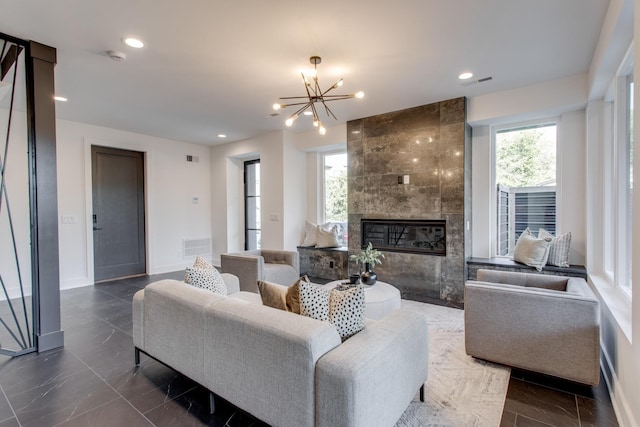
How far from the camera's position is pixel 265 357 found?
1586mm

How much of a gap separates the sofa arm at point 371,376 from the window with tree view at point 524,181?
3.14 m

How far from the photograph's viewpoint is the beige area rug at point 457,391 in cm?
189

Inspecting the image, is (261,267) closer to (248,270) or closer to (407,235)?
(248,270)

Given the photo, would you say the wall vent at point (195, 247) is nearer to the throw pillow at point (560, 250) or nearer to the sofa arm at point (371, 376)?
the sofa arm at point (371, 376)

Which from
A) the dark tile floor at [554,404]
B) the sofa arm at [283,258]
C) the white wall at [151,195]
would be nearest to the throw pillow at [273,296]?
the dark tile floor at [554,404]

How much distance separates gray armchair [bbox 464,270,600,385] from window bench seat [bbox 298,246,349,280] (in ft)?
9.08

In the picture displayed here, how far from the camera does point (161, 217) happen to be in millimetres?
6121

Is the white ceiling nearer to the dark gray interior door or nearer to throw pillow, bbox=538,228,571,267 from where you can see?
the dark gray interior door

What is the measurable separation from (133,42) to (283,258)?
3149 mm

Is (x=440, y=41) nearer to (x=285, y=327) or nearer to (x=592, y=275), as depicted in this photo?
(x=285, y=327)

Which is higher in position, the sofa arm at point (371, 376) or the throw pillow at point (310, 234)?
the throw pillow at point (310, 234)

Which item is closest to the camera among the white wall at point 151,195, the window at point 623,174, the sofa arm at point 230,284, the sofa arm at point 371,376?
the sofa arm at point 371,376

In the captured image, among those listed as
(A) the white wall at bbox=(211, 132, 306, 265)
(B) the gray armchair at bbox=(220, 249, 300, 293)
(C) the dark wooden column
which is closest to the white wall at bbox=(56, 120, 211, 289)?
(A) the white wall at bbox=(211, 132, 306, 265)

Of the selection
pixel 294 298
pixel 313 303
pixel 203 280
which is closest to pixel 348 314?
pixel 313 303
